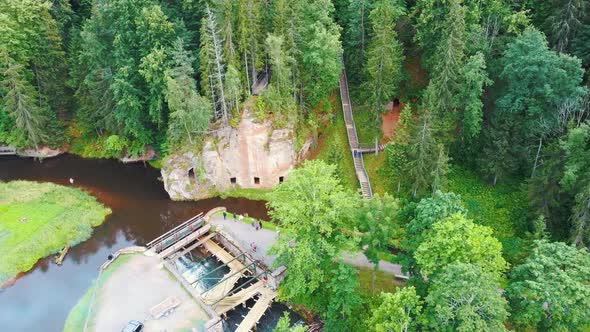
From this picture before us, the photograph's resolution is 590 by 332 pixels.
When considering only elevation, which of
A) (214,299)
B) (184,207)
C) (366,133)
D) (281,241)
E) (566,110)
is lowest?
(214,299)

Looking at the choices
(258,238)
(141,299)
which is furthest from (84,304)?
(258,238)

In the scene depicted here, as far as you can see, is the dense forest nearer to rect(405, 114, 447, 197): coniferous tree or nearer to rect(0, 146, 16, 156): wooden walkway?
rect(405, 114, 447, 197): coniferous tree

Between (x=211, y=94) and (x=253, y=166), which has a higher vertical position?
(x=211, y=94)

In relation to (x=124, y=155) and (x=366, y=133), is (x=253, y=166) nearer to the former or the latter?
(x=366, y=133)

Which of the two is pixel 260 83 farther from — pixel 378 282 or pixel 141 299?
pixel 141 299

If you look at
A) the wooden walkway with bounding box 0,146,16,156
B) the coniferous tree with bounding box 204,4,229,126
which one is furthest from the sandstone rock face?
the wooden walkway with bounding box 0,146,16,156

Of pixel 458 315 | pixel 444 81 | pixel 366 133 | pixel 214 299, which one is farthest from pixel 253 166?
pixel 458 315

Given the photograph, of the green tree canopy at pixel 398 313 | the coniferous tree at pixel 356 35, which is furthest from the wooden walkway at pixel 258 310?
the coniferous tree at pixel 356 35
